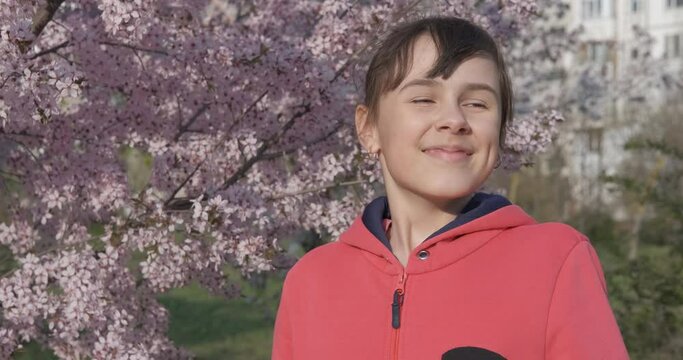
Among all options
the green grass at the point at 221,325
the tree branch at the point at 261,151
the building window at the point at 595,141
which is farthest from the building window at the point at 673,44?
the tree branch at the point at 261,151

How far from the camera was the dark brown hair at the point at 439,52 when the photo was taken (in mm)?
2219

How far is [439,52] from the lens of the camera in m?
2.23

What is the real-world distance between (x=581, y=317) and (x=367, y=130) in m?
0.75

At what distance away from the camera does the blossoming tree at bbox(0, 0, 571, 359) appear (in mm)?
4561

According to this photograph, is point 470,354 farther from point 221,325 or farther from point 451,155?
point 221,325

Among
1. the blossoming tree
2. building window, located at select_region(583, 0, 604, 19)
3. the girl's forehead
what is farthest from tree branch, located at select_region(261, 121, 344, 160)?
building window, located at select_region(583, 0, 604, 19)

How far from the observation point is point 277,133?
543cm

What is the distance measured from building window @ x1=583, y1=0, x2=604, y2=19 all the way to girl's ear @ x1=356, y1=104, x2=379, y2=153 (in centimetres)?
4715

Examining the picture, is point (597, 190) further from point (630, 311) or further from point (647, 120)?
point (630, 311)

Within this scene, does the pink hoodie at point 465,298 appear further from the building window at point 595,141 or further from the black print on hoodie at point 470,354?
the building window at point 595,141

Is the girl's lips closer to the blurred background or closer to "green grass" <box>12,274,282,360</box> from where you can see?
the blurred background

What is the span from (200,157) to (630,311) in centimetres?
386

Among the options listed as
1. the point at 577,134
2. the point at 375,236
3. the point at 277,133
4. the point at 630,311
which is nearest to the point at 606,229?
the point at 630,311

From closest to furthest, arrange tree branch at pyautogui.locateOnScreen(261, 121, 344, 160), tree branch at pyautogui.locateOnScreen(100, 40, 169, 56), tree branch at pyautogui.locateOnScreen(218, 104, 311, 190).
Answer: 1. tree branch at pyautogui.locateOnScreen(100, 40, 169, 56)
2. tree branch at pyautogui.locateOnScreen(218, 104, 311, 190)
3. tree branch at pyautogui.locateOnScreen(261, 121, 344, 160)
